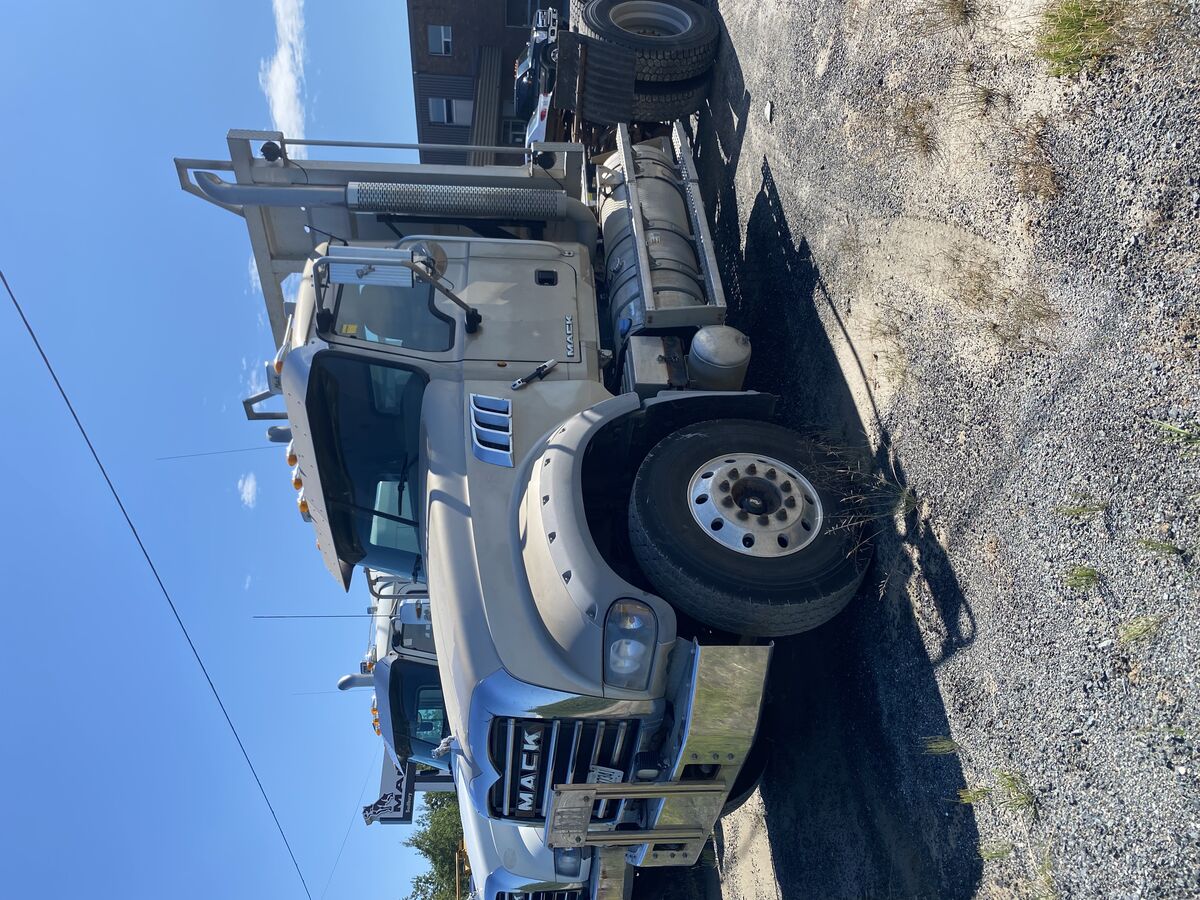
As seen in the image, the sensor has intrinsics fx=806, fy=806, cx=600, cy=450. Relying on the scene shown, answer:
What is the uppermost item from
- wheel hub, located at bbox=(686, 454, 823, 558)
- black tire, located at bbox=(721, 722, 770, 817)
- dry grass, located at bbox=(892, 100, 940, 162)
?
dry grass, located at bbox=(892, 100, 940, 162)

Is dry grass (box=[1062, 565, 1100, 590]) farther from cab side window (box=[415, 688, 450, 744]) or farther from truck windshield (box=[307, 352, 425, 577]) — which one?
cab side window (box=[415, 688, 450, 744])

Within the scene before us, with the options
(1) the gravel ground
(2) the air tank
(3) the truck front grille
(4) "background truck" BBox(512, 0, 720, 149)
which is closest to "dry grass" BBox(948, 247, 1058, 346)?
(1) the gravel ground

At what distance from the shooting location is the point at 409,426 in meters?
4.82

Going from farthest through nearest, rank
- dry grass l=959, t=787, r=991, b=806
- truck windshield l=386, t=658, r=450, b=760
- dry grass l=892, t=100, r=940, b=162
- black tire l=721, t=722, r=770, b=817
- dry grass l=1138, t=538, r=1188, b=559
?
1. truck windshield l=386, t=658, r=450, b=760
2. black tire l=721, t=722, r=770, b=817
3. dry grass l=892, t=100, r=940, b=162
4. dry grass l=959, t=787, r=991, b=806
5. dry grass l=1138, t=538, r=1188, b=559

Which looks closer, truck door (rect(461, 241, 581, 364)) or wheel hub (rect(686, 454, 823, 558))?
wheel hub (rect(686, 454, 823, 558))

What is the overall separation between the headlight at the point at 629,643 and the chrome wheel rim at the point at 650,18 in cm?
684

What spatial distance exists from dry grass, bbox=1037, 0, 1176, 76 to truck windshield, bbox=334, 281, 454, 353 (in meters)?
3.40

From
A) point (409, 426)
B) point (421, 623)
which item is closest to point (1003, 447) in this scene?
point (409, 426)

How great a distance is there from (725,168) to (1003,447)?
5.03 meters

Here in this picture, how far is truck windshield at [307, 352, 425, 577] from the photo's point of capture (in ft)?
15.3

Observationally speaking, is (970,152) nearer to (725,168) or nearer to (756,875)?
(725,168)

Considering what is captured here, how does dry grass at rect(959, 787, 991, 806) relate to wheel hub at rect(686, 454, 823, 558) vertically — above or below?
below

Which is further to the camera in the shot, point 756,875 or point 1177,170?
point 756,875

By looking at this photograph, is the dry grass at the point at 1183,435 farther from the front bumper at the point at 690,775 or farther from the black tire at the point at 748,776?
the black tire at the point at 748,776
